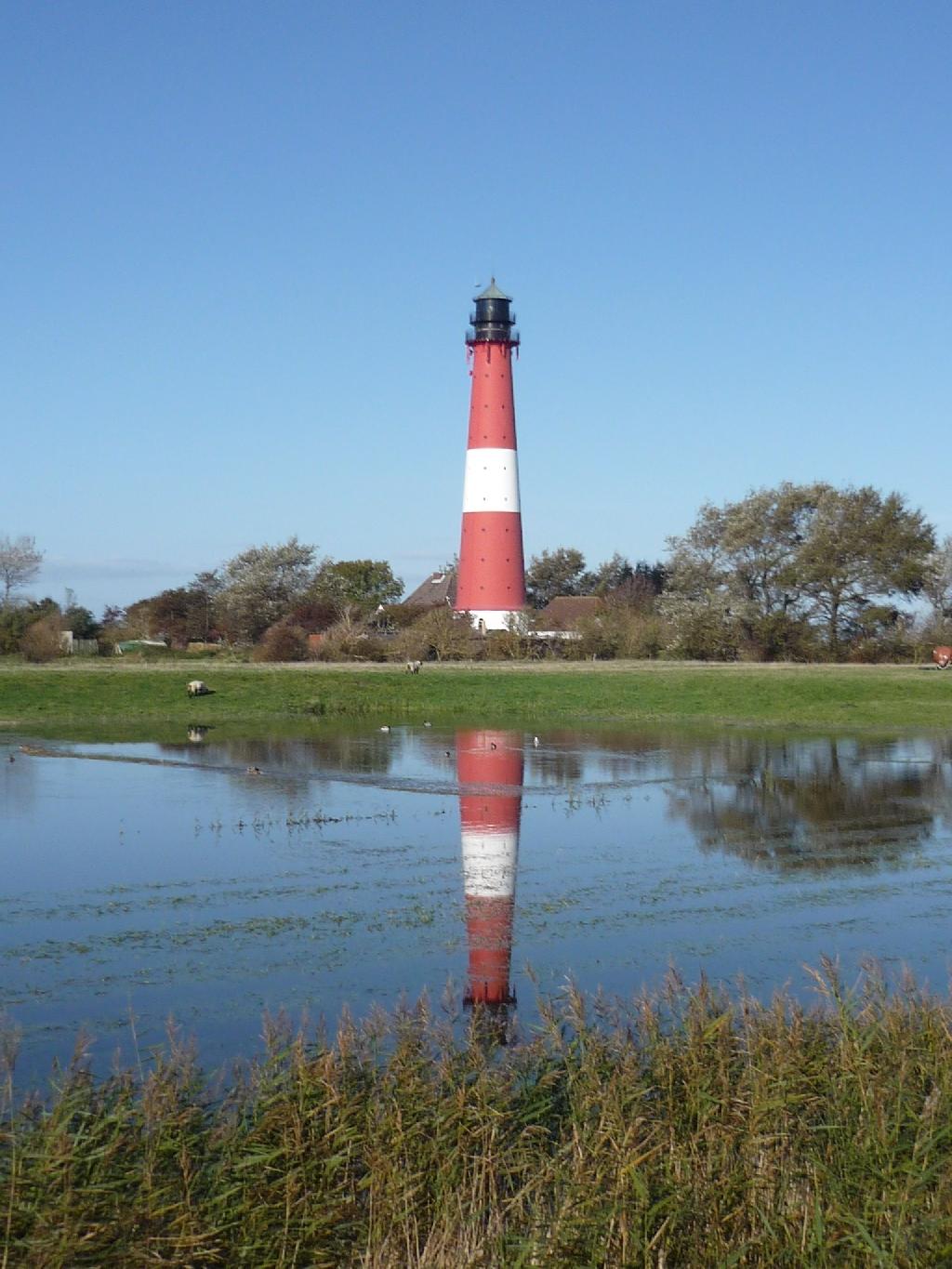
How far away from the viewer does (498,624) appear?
6500 cm

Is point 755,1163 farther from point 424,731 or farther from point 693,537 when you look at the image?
point 693,537

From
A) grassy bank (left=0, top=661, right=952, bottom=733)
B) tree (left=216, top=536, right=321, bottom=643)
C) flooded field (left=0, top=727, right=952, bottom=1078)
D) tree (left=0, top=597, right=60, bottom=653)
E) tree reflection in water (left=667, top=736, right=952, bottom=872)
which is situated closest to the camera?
flooded field (left=0, top=727, right=952, bottom=1078)

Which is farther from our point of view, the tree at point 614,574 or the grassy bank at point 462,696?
the tree at point 614,574

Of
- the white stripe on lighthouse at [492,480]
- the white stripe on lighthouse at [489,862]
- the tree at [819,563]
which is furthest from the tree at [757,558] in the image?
the white stripe on lighthouse at [489,862]

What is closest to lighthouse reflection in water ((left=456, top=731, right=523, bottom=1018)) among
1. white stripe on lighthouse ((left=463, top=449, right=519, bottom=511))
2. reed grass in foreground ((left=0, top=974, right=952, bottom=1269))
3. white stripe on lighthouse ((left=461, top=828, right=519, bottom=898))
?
white stripe on lighthouse ((left=461, top=828, right=519, bottom=898))

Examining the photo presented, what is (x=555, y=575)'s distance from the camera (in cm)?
10006

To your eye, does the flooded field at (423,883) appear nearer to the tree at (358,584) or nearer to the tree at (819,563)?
the tree at (819,563)

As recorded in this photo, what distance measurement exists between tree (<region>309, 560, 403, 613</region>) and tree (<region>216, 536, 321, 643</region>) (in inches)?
48.9

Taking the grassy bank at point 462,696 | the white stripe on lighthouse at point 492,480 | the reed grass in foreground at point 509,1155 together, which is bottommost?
the reed grass in foreground at point 509,1155

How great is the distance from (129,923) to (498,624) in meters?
51.2

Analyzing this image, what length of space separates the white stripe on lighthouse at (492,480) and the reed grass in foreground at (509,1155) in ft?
183

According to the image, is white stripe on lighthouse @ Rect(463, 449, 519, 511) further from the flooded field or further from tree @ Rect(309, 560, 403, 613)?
the flooded field

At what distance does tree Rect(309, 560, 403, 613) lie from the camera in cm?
8531

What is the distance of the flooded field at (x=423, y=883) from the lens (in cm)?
1174
